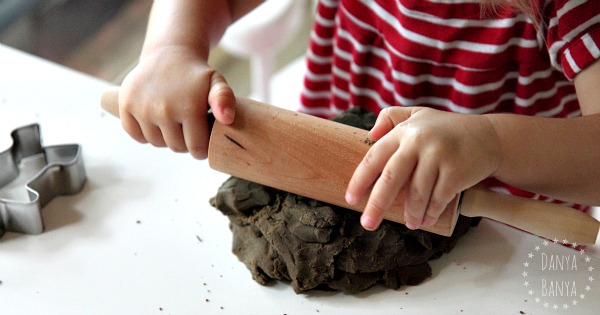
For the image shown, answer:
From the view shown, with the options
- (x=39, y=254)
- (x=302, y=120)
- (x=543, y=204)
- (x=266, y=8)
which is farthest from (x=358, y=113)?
(x=266, y=8)

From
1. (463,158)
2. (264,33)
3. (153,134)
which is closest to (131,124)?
(153,134)

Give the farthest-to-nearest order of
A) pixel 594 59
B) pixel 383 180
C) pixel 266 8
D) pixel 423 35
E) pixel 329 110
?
pixel 266 8, pixel 329 110, pixel 423 35, pixel 594 59, pixel 383 180

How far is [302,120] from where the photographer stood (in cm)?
68

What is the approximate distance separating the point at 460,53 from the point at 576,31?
0.15m

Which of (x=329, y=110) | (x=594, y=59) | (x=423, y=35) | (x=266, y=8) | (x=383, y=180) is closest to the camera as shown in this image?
(x=383, y=180)

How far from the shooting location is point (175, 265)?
0.74m

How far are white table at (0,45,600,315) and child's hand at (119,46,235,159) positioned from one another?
0.08 m

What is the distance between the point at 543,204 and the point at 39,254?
1.65 feet

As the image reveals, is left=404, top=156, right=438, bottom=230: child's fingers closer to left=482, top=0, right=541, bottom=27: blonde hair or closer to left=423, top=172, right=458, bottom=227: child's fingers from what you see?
left=423, top=172, right=458, bottom=227: child's fingers

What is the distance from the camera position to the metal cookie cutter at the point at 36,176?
763 mm

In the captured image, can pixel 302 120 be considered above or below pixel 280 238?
above

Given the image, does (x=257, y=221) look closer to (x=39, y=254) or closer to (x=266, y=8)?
(x=39, y=254)

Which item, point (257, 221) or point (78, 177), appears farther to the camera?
point (78, 177)

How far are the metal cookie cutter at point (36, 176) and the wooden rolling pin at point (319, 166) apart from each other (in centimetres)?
20
